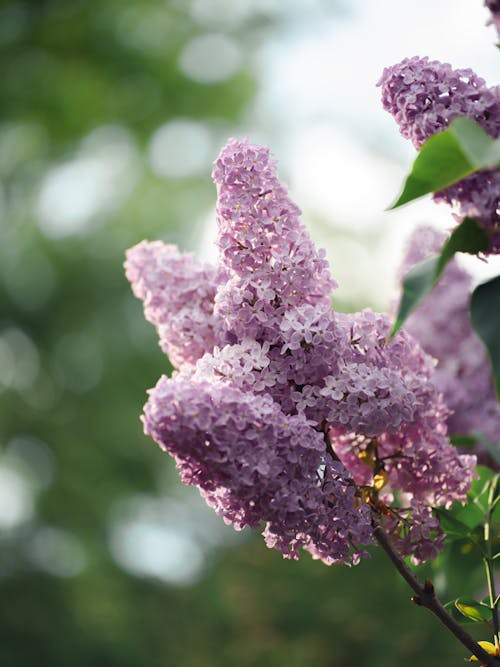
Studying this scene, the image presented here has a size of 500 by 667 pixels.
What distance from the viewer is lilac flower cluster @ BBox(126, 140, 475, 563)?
81 cm

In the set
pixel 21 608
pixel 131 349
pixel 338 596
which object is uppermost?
pixel 131 349

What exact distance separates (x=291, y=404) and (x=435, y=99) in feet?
1.01

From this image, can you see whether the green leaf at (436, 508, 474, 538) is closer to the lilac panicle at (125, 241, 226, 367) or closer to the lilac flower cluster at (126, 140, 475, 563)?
the lilac flower cluster at (126, 140, 475, 563)

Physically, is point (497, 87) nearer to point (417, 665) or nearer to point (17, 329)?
point (417, 665)

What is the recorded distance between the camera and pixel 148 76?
8.02m

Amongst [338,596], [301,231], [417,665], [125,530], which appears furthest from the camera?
[125,530]

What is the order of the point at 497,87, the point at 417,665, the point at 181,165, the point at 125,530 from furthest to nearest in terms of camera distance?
the point at 181,165 < the point at 125,530 < the point at 417,665 < the point at 497,87

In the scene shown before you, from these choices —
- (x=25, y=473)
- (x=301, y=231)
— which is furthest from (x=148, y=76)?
(x=301, y=231)

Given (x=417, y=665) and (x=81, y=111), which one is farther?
(x=81, y=111)

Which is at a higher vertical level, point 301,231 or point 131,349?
point 131,349

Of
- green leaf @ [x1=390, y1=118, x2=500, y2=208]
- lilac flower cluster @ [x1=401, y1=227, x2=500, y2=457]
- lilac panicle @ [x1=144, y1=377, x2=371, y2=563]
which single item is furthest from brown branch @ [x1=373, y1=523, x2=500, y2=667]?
lilac flower cluster @ [x1=401, y1=227, x2=500, y2=457]

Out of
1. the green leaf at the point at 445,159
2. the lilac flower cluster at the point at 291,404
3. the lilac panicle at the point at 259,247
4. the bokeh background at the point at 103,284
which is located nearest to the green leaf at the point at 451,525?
the lilac flower cluster at the point at 291,404

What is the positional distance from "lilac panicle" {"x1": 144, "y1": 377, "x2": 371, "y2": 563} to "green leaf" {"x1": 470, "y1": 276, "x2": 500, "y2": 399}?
0.64ft

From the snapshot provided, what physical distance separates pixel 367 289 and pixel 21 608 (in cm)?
375
